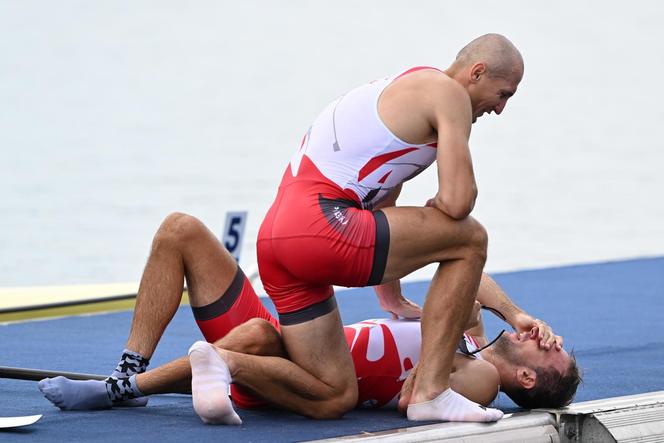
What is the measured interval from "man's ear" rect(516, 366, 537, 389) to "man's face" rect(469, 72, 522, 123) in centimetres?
64

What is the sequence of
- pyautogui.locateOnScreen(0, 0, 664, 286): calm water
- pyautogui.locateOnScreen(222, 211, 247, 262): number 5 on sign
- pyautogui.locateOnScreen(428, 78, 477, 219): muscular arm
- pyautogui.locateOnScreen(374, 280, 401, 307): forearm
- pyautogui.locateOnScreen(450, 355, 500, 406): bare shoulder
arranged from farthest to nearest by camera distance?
pyautogui.locateOnScreen(0, 0, 664, 286): calm water < pyautogui.locateOnScreen(222, 211, 247, 262): number 5 on sign < pyautogui.locateOnScreen(374, 280, 401, 307): forearm < pyautogui.locateOnScreen(450, 355, 500, 406): bare shoulder < pyautogui.locateOnScreen(428, 78, 477, 219): muscular arm

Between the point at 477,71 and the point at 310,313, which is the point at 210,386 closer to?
the point at 310,313

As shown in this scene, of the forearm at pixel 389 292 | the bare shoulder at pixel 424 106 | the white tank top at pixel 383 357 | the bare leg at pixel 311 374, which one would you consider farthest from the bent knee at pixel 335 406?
the bare shoulder at pixel 424 106

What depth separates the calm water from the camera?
50.0ft

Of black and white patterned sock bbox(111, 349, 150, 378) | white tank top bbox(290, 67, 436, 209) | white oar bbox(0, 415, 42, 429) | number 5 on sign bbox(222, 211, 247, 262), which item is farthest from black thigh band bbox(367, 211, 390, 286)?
number 5 on sign bbox(222, 211, 247, 262)

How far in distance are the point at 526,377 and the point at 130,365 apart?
3.23 ft

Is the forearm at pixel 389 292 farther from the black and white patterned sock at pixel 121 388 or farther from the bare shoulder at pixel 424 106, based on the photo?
the black and white patterned sock at pixel 121 388

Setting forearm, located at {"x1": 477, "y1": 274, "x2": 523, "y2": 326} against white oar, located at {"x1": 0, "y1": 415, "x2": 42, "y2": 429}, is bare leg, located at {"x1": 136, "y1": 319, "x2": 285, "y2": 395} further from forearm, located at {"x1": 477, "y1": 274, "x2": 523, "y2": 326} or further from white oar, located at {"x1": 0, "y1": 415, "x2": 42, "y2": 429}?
forearm, located at {"x1": 477, "y1": 274, "x2": 523, "y2": 326}

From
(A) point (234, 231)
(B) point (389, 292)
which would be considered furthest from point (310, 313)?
(A) point (234, 231)

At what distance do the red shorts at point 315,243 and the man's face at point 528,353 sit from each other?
0.44 m

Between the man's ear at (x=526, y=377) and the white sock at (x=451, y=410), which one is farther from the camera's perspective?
the man's ear at (x=526, y=377)

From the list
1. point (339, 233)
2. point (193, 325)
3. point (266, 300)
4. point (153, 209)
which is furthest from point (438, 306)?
point (153, 209)

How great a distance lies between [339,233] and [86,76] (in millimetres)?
21167

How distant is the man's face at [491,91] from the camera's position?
300cm
